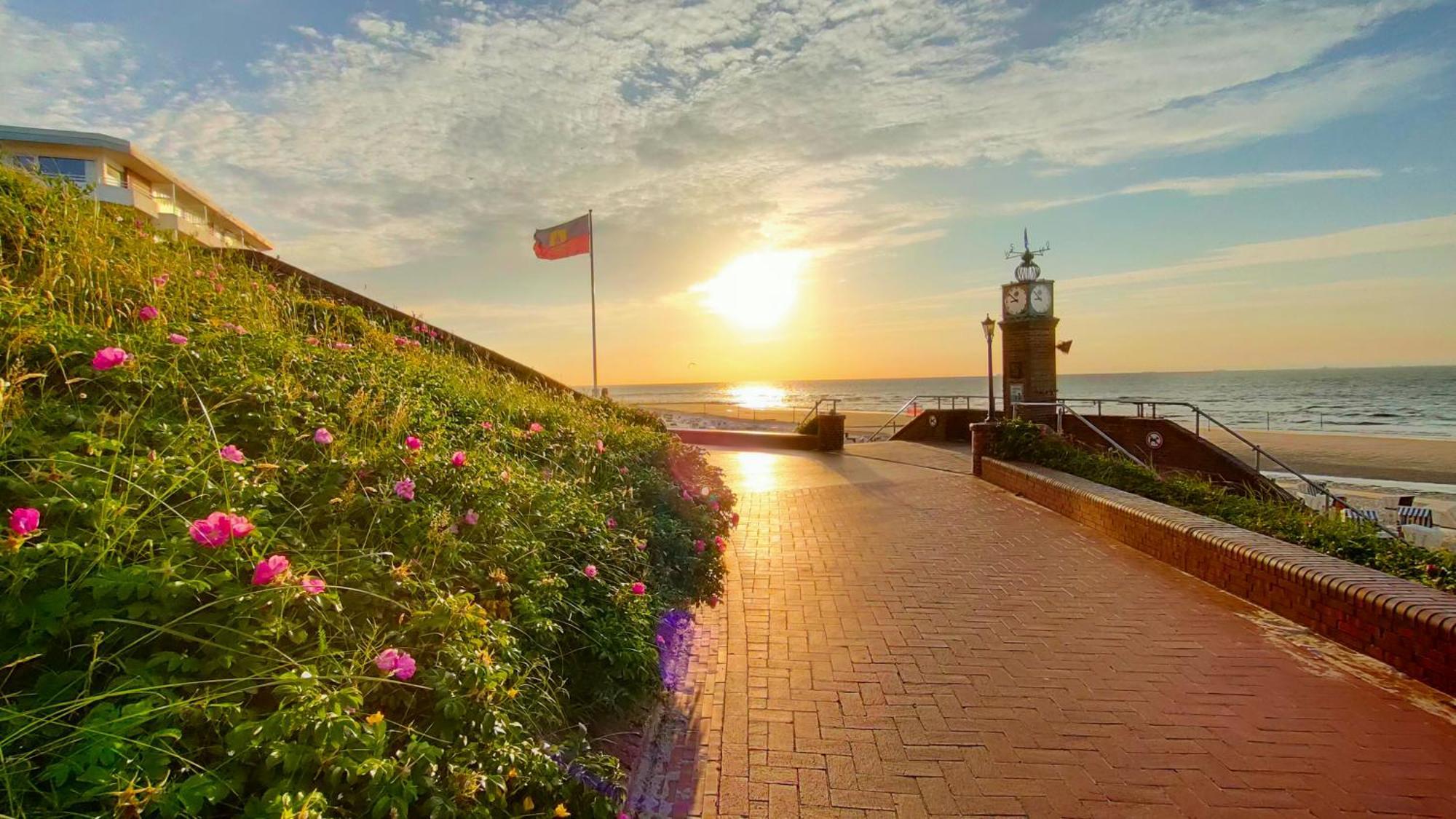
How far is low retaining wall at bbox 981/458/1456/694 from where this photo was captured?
3574 mm

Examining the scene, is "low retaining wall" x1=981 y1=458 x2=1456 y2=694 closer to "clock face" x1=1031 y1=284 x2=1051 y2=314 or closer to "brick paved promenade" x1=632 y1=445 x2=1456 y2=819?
"brick paved promenade" x1=632 y1=445 x2=1456 y2=819

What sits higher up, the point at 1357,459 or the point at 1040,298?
the point at 1040,298

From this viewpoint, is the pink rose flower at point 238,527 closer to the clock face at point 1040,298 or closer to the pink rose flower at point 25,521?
the pink rose flower at point 25,521

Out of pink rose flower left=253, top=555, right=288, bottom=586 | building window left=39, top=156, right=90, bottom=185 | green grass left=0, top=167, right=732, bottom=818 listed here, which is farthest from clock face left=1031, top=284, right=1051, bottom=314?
building window left=39, top=156, right=90, bottom=185

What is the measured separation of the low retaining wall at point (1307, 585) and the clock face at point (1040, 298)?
47.5 ft

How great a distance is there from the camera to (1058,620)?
180 inches

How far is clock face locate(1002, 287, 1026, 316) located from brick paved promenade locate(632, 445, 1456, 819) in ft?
51.9

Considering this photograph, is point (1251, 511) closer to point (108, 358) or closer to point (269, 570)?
point (269, 570)

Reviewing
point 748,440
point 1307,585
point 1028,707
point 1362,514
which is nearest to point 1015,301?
point 748,440

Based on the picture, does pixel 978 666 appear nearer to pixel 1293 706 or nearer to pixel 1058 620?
pixel 1058 620

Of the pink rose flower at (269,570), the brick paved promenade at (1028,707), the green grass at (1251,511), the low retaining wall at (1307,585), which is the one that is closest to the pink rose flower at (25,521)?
the pink rose flower at (269,570)

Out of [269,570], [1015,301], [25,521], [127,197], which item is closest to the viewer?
[25,521]

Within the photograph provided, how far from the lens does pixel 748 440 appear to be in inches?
661

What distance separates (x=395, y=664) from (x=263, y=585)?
1.39 feet
